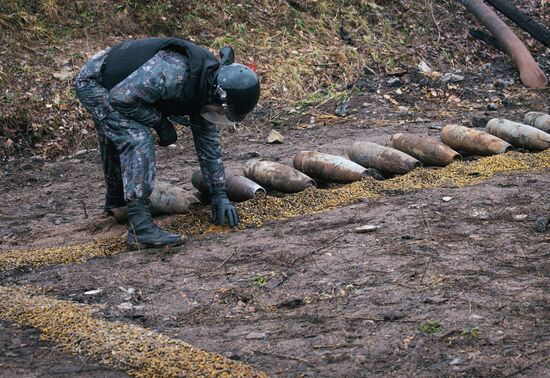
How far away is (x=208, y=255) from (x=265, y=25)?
267 inches

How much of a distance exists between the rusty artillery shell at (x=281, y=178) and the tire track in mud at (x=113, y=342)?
2207 mm

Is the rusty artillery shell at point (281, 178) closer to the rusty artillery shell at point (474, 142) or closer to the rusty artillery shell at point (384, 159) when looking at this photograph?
the rusty artillery shell at point (384, 159)

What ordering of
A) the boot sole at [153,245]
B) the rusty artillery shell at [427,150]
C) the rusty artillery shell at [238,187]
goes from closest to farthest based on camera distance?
the boot sole at [153,245] < the rusty artillery shell at [238,187] < the rusty artillery shell at [427,150]

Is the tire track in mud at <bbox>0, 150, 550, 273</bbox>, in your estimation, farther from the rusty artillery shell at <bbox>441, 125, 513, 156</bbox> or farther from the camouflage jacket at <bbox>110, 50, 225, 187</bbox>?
the camouflage jacket at <bbox>110, 50, 225, 187</bbox>

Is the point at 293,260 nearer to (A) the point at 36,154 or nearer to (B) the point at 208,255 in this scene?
(B) the point at 208,255

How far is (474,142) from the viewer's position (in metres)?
6.97

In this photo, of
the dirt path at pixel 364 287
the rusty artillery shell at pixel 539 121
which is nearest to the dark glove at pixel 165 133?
the dirt path at pixel 364 287

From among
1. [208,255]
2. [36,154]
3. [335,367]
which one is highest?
[335,367]

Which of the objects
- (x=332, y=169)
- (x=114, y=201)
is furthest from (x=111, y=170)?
(x=332, y=169)

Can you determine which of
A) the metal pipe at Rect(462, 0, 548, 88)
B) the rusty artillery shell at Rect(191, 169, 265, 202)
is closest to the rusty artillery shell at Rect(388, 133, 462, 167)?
the rusty artillery shell at Rect(191, 169, 265, 202)

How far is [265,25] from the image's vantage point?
11.4 metres

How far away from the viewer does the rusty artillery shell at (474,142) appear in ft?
22.8

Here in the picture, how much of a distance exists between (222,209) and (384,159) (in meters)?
1.59

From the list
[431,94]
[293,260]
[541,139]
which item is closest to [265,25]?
[431,94]
